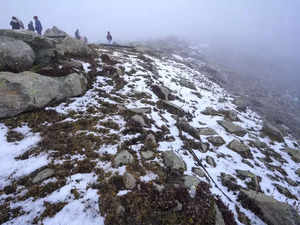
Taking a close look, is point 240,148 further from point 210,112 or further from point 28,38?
point 28,38

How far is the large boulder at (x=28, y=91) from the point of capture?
7.57 m

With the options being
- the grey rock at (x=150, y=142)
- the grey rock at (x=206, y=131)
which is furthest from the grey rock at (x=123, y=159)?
the grey rock at (x=206, y=131)

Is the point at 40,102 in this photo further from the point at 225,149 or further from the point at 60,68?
the point at 225,149

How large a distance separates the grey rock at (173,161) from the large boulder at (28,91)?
8.08 metres

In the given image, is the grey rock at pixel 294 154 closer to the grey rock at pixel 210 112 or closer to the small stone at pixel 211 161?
the grey rock at pixel 210 112

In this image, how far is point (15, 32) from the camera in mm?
11680

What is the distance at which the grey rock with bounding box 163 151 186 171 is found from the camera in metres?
6.89

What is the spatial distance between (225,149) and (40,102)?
12.6m

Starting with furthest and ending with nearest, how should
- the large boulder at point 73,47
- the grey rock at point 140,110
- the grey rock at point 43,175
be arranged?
the large boulder at point 73,47
the grey rock at point 140,110
the grey rock at point 43,175

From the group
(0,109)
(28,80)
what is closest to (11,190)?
(0,109)

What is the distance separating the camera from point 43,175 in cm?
543

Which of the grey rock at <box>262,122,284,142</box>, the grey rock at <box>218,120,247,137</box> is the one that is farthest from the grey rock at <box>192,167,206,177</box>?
the grey rock at <box>262,122,284,142</box>

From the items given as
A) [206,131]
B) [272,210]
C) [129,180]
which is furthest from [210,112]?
[129,180]

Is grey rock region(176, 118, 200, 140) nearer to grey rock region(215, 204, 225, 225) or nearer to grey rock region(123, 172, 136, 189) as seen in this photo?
grey rock region(215, 204, 225, 225)
